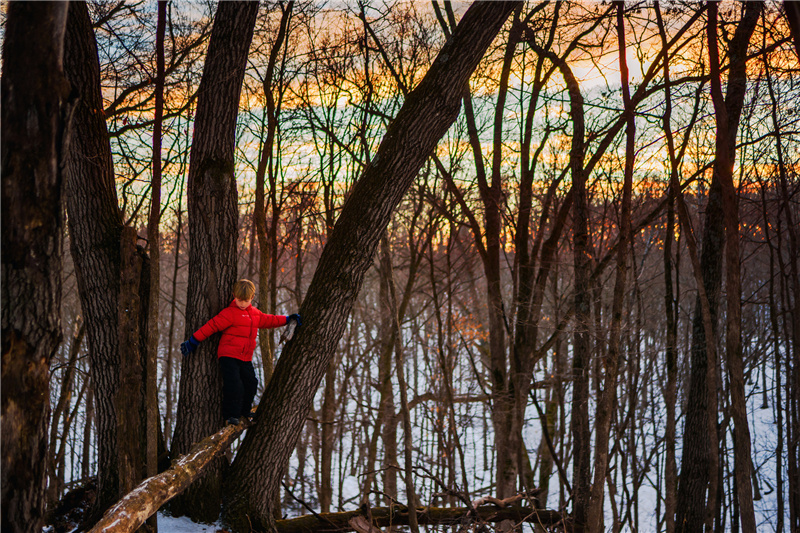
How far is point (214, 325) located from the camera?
452cm

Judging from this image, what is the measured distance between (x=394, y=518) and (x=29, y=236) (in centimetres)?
478

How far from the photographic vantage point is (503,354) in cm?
870

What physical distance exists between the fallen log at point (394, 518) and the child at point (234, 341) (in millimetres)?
1360

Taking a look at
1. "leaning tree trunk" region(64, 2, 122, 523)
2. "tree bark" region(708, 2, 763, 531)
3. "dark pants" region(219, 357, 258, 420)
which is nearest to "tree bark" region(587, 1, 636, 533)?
"tree bark" region(708, 2, 763, 531)

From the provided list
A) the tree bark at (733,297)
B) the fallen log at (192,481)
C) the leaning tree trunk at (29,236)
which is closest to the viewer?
the leaning tree trunk at (29,236)

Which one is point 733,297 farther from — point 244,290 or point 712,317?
point 244,290

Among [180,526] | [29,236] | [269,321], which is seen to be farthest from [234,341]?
[29,236]

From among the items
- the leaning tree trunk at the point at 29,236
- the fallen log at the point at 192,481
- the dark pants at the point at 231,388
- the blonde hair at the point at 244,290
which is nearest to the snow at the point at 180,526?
the fallen log at the point at 192,481

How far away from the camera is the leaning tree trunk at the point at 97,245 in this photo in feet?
13.7

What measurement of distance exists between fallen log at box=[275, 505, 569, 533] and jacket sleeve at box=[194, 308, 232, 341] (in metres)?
2.00

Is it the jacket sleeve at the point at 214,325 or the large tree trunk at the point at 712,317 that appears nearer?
the jacket sleeve at the point at 214,325

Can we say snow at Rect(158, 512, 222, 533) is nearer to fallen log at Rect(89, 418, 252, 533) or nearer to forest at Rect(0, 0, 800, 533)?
forest at Rect(0, 0, 800, 533)

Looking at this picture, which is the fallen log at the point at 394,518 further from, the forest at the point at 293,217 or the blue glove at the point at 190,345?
the blue glove at the point at 190,345

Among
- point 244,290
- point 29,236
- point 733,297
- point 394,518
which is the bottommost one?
point 394,518
